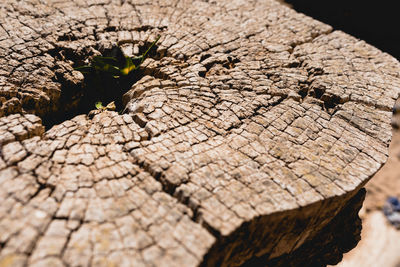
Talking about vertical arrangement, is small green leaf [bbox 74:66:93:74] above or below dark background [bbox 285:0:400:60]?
above

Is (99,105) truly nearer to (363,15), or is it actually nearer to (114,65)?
(114,65)

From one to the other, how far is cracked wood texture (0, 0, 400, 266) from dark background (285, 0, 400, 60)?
4.05 metres

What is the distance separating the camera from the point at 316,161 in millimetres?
1570

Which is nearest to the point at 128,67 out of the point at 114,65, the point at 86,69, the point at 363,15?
the point at 114,65

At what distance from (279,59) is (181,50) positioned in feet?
2.43

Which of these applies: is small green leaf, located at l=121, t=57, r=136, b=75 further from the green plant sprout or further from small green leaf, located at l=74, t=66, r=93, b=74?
small green leaf, located at l=74, t=66, r=93, b=74

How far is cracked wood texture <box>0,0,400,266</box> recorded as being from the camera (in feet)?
3.98

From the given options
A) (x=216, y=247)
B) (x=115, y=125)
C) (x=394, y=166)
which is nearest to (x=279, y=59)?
(x=115, y=125)

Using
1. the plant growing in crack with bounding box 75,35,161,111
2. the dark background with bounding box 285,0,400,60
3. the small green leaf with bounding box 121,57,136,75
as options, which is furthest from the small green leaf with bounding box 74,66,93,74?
the dark background with bounding box 285,0,400,60

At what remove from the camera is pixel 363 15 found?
20.1 ft

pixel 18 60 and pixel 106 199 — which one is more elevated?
pixel 18 60

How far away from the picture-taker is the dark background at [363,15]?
596 cm

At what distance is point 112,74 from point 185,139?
0.87m

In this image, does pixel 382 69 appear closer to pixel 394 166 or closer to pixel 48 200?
pixel 48 200
